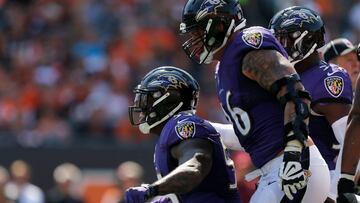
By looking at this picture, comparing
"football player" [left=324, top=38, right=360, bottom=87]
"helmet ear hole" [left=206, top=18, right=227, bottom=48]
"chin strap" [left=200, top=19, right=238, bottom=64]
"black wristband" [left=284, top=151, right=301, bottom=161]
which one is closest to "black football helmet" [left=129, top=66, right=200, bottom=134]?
"chin strap" [left=200, top=19, right=238, bottom=64]

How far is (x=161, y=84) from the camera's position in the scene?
6098 mm

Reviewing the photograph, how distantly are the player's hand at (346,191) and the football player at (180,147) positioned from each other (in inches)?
22.9

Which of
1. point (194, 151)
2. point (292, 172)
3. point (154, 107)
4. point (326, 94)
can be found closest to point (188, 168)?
point (194, 151)

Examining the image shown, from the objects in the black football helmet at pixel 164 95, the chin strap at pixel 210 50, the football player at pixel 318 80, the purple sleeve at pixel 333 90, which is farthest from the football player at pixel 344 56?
the black football helmet at pixel 164 95

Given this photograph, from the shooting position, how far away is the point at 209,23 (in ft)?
19.9

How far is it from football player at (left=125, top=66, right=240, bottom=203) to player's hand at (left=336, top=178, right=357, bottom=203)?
581 mm

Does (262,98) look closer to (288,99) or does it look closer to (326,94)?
(288,99)

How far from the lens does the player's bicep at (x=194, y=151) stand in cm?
549

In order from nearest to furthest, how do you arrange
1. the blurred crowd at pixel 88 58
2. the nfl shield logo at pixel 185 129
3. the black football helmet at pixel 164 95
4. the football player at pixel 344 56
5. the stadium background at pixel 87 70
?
the nfl shield logo at pixel 185 129 < the black football helmet at pixel 164 95 < the football player at pixel 344 56 < the stadium background at pixel 87 70 < the blurred crowd at pixel 88 58

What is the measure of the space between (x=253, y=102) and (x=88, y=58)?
10.2m

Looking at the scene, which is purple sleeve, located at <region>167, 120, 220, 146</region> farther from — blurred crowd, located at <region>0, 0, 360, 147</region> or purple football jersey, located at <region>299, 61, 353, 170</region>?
blurred crowd, located at <region>0, 0, 360, 147</region>

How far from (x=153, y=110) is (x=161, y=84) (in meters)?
0.17

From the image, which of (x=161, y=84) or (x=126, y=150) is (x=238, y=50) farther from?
(x=126, y=150)

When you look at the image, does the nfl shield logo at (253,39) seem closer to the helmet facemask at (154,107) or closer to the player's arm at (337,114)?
the helmet facemask at (154,107)
